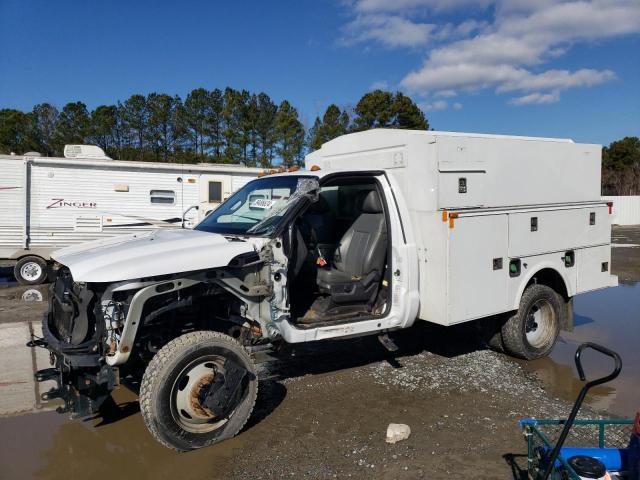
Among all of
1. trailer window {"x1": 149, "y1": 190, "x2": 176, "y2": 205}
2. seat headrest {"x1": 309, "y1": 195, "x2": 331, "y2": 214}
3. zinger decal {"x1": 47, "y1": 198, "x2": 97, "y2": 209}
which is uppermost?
trailer window {"x1": 149, "y1": 190, "x2": 176, "y2": 205}

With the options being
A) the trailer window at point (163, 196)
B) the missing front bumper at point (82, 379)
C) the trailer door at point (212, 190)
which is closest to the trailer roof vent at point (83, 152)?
the trailer window at point (163, 196)

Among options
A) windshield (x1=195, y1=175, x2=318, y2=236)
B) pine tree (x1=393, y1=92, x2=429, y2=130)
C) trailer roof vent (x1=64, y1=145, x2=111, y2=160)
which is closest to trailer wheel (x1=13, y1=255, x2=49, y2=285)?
trailer roof vent (x1=64, y1=145, x2=111, y2=160)

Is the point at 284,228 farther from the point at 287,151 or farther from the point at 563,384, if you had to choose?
the point at 287,151

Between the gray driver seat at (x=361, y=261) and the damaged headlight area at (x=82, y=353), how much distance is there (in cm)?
221

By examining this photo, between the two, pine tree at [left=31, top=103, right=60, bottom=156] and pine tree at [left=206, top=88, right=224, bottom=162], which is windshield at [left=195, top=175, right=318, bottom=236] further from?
pine tree at [left=31, top=103, right=60, bottom=156]

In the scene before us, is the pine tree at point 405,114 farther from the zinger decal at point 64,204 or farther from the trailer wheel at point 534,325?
the trailer wheel at point 534,325

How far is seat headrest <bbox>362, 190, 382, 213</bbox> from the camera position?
5.63 meters

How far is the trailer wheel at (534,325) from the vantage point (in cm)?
628

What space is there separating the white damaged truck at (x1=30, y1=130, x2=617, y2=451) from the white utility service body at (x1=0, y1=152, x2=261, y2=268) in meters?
7.60

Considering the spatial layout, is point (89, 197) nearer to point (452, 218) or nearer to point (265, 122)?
point (452, 218)

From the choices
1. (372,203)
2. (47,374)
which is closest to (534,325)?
(372,203)

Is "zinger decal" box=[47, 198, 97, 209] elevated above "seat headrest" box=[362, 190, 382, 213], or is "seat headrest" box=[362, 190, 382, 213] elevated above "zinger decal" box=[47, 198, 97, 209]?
"zinger decal" box=[47, 198, 97, 209]

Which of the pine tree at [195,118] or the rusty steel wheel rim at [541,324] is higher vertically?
the pine tree at [195,118]

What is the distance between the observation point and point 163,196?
1405 cm
